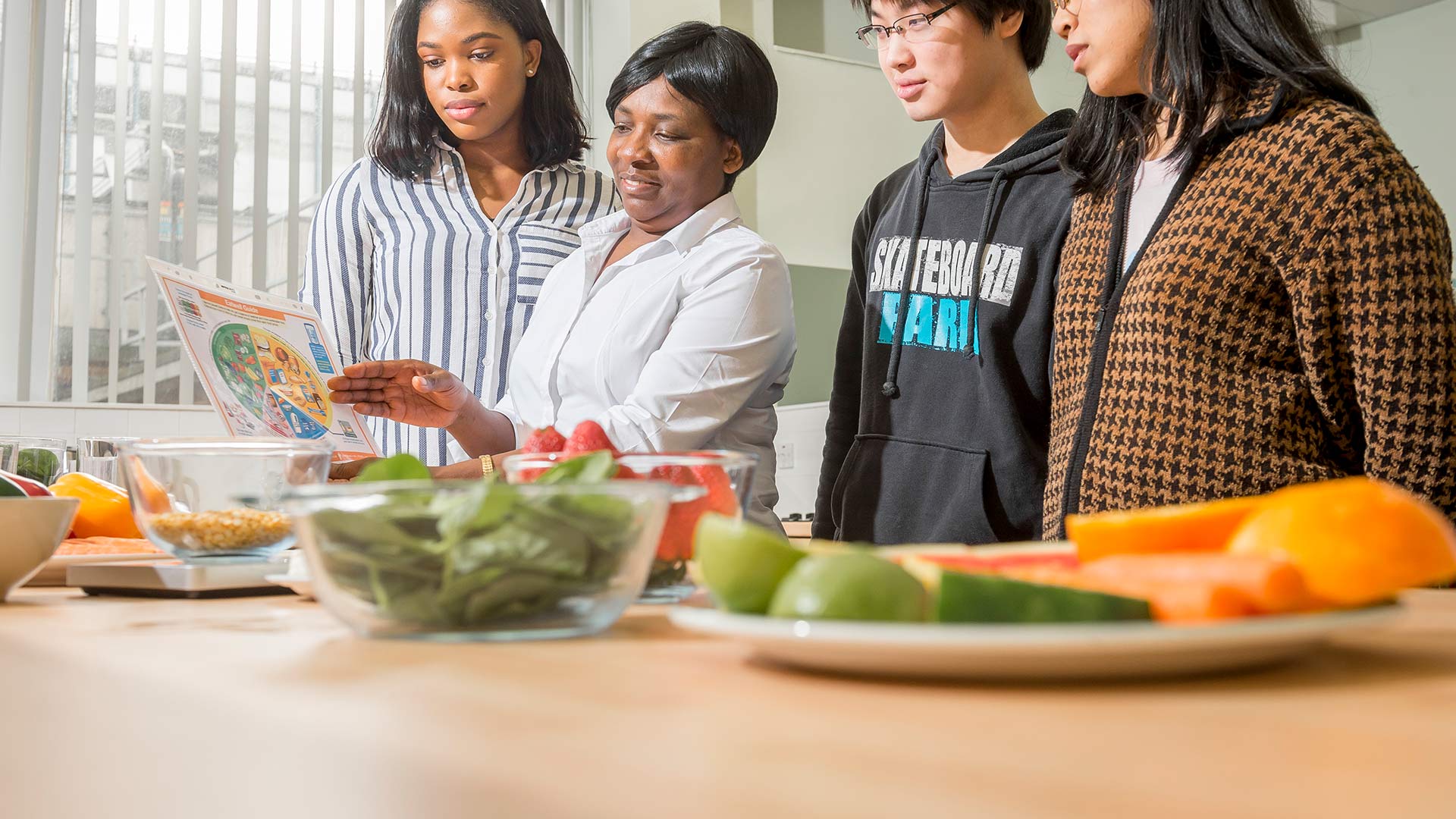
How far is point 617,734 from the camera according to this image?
0.34 m

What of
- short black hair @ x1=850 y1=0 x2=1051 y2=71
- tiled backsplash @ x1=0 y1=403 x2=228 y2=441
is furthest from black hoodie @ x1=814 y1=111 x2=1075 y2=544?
tiled backsplash @ x1=0 y1=403 x2=228 y2=441

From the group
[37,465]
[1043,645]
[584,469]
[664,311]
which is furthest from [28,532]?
[664,311]

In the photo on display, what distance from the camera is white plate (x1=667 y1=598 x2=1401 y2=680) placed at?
364 millimetres

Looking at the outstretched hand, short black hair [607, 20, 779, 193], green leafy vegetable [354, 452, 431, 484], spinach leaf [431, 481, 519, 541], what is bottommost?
spinach leaf [431, 481, 519, 541]

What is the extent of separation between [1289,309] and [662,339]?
0.79 meters

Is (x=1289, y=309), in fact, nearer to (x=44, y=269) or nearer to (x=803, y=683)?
(x=803, y=683)

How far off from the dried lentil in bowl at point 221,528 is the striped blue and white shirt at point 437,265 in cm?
124

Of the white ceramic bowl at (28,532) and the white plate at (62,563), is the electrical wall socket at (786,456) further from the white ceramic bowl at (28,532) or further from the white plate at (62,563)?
the white ceramic bowl at (28,532)

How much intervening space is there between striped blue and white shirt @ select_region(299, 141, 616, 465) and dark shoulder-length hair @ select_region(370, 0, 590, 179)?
4 centimetres

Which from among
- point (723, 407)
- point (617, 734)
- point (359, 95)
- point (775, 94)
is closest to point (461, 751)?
point (617, 734)

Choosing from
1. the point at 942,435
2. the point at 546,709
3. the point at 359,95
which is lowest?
the point at 546,709

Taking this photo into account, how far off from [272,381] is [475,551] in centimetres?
106

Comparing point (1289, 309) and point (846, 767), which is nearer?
point (846, 767)

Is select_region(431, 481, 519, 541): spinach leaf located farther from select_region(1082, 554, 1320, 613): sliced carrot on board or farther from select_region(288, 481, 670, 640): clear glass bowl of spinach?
select_region(1082, 554, 1320, 613): sliced carrot on board
